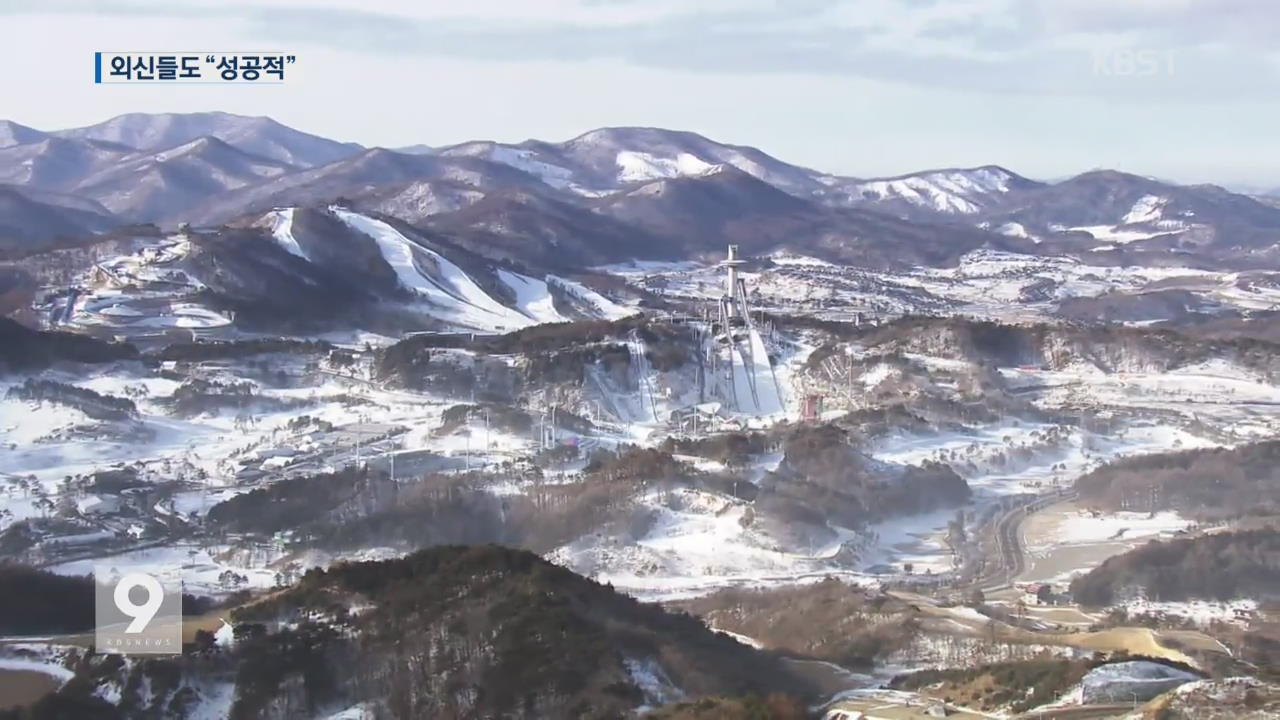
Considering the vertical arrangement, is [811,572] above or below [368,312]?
below

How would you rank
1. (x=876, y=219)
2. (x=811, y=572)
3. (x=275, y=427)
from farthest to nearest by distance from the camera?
1. (x=876, y=219)
2. (x=275, y=427)
3. (x=811, y=572)

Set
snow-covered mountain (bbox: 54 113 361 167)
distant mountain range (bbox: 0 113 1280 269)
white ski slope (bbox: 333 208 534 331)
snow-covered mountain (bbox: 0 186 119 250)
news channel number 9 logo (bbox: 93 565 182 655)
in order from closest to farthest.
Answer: news channel number 9 logo (bbox: 93 565 182 655), white ski slope (bbox: 333 208 534 331), snow-covered mountain (bbox: 0 186 119 250), distant mountain range (bbox: 0 113 1280 269), snow-covered mountain (bbox: 54 113 361 167)

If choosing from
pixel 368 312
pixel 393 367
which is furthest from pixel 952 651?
pixel 368 312

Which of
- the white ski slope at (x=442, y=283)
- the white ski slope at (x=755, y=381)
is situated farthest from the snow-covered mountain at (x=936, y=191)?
the white ski slope at (x=755, y=381)

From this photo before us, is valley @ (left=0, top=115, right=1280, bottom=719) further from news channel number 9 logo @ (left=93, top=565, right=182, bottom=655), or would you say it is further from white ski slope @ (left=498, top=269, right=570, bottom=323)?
news channel number 9 logo @ (left=93, top=565, right=182, bottom=655)

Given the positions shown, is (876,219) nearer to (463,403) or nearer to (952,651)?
(463,403)

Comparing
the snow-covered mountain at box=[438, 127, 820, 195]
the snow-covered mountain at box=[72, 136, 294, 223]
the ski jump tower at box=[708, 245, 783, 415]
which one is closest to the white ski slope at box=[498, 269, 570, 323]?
the ski jump tower at box=[708, 245, 783, 415]

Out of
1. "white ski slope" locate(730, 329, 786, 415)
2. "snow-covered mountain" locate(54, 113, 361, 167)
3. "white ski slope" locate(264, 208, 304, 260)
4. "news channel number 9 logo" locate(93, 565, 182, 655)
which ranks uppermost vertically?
"snow-covered mountain" locate(54, 113, 361, 167)
